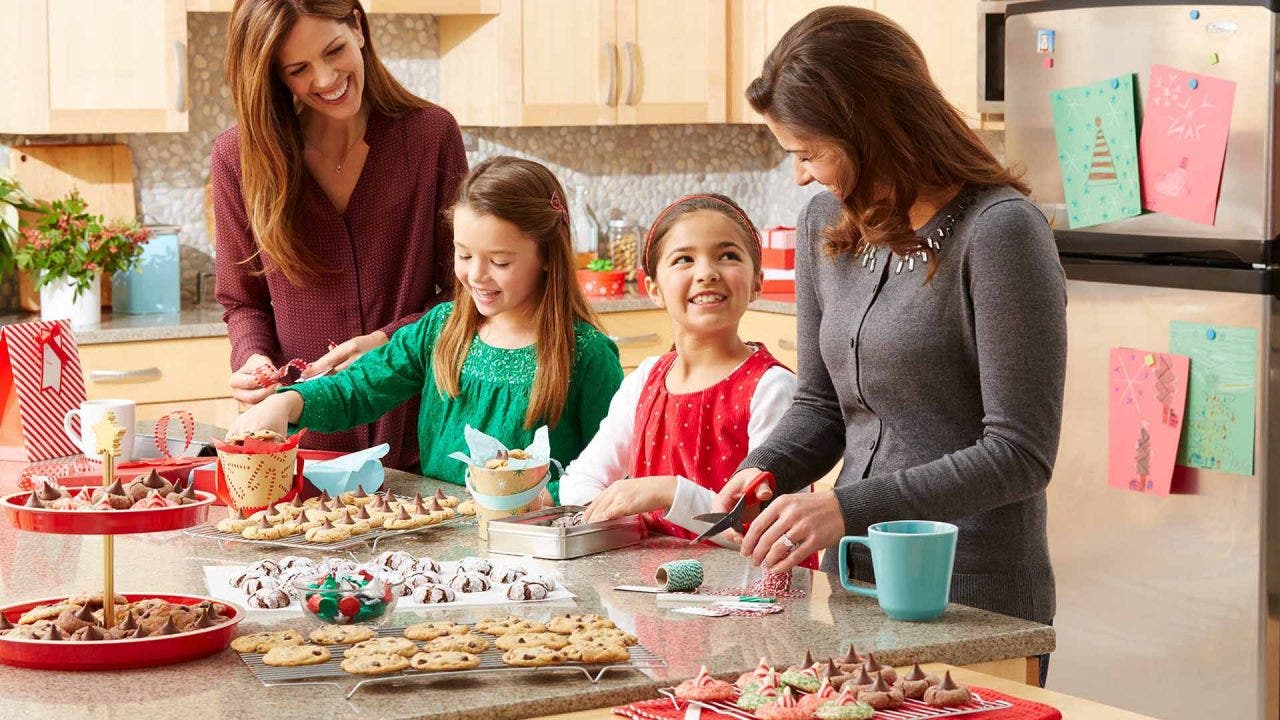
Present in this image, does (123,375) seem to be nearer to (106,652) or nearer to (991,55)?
(991,55)

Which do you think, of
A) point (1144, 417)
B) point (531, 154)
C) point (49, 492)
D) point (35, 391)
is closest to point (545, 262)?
point (35, 391)

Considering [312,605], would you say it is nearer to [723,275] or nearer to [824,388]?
[824,388]

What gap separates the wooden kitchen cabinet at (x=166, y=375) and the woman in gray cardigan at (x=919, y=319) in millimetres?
2556

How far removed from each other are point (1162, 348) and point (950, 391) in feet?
5.03

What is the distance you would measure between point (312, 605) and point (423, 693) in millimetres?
227

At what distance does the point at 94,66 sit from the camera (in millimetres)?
4156

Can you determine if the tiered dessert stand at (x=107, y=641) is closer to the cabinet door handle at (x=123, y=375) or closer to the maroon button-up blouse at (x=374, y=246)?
the maroon button-up blouse at (x=374, y=246)

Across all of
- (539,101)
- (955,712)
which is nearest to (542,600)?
(955,712)

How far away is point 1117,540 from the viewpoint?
10.7ft

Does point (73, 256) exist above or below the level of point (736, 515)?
above

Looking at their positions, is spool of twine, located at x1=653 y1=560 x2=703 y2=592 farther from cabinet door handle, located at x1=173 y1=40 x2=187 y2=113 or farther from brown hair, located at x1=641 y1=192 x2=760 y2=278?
cabinet door handle, located at x1=173 y1=40 x2=187 y2=113

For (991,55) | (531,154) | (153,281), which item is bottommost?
(153,281)

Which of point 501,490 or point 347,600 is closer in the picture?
point 347,600

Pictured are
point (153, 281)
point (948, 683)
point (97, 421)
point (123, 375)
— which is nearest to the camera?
point (948, 683)
